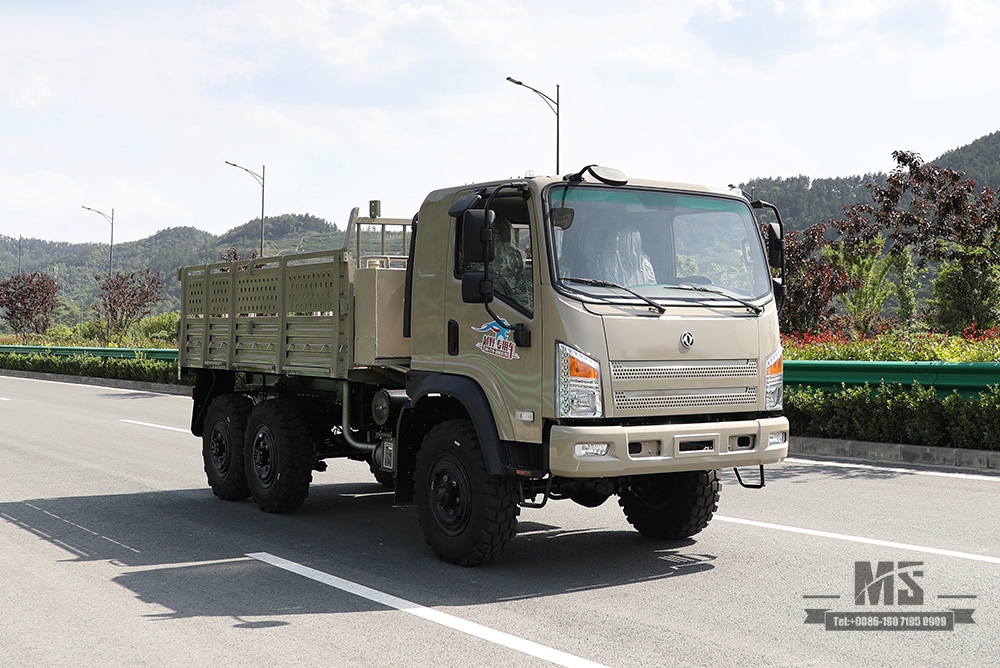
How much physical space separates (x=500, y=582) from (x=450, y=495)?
30.4 inches

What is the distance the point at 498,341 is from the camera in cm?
704

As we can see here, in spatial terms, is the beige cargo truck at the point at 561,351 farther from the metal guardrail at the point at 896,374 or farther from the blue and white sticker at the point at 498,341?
the metal guardrail at the point at 896,374

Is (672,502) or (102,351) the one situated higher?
(102,351)

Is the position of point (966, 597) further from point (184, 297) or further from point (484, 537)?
point (184, 297)

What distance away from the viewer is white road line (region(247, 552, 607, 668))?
5234 mm

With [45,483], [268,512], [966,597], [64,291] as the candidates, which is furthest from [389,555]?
[64,291]

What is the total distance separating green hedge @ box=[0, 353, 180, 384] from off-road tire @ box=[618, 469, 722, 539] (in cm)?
2360

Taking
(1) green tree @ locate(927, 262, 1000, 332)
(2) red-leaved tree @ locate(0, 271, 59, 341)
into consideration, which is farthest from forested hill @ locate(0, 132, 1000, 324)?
(1) green tree @ locate(927, 262, 1000, 332)

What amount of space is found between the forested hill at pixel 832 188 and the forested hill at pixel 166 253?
1800 inches

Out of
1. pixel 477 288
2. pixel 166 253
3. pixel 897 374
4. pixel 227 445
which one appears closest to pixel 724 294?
pixel 477 288

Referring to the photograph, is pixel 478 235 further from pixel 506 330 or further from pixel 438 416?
pixel 438 416

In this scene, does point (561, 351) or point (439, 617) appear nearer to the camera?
point (439, 617)

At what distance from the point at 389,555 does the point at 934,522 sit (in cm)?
436

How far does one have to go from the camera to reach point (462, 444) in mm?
7230
